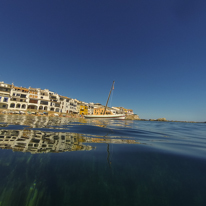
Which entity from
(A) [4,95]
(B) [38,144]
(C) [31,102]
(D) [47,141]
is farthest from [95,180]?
(C) [31,102]

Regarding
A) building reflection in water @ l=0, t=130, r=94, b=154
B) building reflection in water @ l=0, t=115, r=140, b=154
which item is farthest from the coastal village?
building reflection in water @ l=0, t=130, r=94, b=154

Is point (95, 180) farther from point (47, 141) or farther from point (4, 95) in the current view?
point (4, 95)

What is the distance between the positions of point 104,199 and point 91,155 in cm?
151

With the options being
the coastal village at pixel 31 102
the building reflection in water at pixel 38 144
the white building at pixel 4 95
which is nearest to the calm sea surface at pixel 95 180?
the building reflection in water at pixel 38 144

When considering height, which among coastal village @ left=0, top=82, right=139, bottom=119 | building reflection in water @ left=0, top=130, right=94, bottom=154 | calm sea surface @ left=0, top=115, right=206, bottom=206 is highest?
coastal village @ left=0, top=82, right=139, bottom=119

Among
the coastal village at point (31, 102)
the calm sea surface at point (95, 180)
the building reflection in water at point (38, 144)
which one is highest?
the coastal village at point (31, 102)

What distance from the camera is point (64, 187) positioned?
1.87 metres

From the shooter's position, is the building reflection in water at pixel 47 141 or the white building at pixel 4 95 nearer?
the building reflection in water at pixel 47 141

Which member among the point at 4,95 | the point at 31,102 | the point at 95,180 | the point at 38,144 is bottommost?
the point at 95,180

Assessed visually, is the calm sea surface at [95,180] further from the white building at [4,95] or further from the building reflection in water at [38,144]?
the white building at [4,95]

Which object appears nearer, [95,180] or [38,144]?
[95,180]

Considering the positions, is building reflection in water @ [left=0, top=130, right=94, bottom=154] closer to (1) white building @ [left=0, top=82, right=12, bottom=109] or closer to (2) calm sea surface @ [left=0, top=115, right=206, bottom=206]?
(2) calm sea surface @ [left=0, top=115, right=206, bottom=206]

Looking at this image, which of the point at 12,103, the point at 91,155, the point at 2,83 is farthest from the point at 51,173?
the point at 2,83

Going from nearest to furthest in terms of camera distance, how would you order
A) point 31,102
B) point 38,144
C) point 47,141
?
1. point 38,144
2. point 47,141
3. point 31,102
